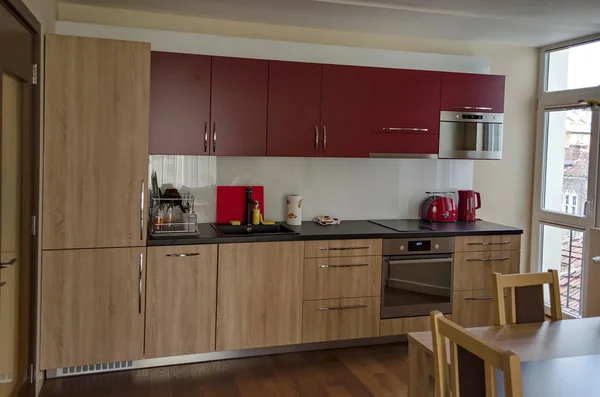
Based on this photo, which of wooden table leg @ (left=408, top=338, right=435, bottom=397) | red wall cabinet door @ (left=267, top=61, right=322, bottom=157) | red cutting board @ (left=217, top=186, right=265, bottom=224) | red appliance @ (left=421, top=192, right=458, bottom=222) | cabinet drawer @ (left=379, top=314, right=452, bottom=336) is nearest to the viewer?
wooden table leg @ (left=408, top=338, right=435, bottom=397)

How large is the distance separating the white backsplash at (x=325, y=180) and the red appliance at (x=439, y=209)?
14cm

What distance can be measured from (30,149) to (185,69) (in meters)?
1.19

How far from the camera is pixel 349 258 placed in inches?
160

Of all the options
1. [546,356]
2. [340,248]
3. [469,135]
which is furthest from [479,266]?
[546,356]

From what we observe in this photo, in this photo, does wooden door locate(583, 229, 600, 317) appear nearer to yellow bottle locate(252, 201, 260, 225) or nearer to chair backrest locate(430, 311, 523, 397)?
yellow bottle locate(252, 201, 260, 225)

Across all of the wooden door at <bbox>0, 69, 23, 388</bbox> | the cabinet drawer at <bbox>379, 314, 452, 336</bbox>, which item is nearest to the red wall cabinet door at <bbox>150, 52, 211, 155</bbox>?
the wooden door at <bbox>0, 69, 23, 388</bbox>

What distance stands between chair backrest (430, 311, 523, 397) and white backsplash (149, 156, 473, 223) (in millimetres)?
2697

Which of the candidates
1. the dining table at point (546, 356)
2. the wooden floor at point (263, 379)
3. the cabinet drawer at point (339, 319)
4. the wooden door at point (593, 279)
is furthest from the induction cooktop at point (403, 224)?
the dining table at point (546, 356)

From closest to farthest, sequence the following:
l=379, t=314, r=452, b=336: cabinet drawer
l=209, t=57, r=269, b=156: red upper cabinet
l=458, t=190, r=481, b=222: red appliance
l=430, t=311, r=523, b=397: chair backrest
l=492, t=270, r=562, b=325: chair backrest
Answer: l=430, t=311, r=523, b=397: chair backrest, l=492, t=270, r=562, b=325: chair backrest, l=209, t=57, r=269, b=156: red upper cabinet, l=379, t=314, r=452, b=336: cabinet drawer, l=458, t=190, r=481, b=222: red appliance

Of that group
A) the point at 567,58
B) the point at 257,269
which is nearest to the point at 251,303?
the point at 257,269

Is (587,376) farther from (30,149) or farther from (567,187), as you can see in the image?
(567,187)

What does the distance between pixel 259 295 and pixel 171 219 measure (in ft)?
2.65

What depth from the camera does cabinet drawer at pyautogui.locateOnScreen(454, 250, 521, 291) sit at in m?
4.34

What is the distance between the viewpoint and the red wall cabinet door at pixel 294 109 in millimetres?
4078
